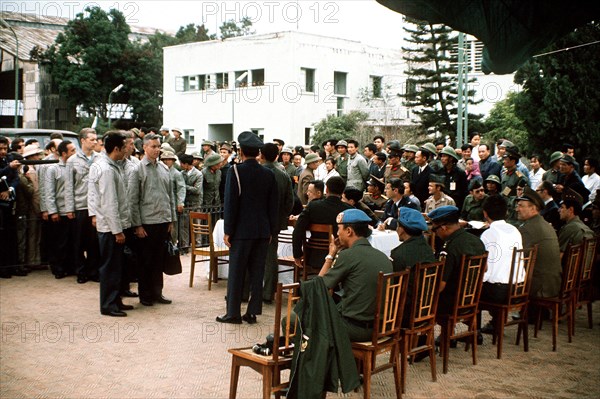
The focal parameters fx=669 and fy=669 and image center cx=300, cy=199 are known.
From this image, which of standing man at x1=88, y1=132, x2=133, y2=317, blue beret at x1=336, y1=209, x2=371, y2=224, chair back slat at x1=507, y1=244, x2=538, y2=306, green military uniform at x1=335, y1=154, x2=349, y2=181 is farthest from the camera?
green military uniform at x1=335, y1=154, x2=349, y2=181

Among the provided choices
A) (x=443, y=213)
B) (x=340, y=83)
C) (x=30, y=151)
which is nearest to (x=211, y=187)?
(x=30, y=151)

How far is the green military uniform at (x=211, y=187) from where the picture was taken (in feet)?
39.9

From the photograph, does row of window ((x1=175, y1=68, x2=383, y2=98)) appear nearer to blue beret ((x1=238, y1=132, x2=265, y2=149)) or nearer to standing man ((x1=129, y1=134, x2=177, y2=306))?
standing man ((x1=129, y1=134, x2=177, y2=306))

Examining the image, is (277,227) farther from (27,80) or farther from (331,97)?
(27,80)

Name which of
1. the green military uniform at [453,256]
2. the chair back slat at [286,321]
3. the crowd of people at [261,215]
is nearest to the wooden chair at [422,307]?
the crowd of people at [261,215]

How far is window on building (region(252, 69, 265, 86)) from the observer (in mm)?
35531

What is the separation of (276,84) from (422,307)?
29352 mm

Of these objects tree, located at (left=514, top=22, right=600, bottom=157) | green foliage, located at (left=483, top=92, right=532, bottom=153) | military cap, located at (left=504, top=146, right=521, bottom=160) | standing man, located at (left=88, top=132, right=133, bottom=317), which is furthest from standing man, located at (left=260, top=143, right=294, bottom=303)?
green foliage, located at (left=483, top=92, right=532, bottom=153)

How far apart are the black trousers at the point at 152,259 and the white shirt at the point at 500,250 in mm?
3672

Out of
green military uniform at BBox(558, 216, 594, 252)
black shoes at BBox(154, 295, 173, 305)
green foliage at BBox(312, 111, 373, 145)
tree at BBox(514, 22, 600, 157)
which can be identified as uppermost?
green foliage at BBox(312, 111, 373, 145)

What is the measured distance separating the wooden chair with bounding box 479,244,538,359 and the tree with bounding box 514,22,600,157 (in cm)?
793

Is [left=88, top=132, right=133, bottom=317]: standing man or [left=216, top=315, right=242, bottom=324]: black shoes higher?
[left=88, top=132, right=133, bottom=317]: standing man

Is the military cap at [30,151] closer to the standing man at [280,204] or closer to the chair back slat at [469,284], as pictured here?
the standing man at [280,204]

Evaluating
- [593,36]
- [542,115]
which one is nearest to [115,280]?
[593,36]
